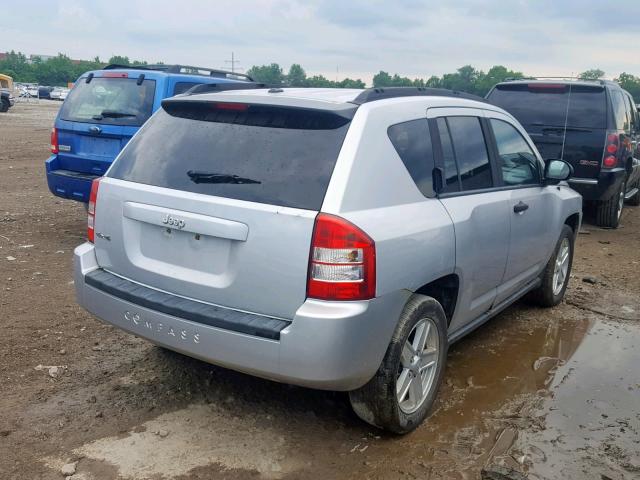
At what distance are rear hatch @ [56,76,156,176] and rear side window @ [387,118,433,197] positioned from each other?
4.16 m

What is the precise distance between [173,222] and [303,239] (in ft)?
2.34

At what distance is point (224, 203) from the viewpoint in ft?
10.1

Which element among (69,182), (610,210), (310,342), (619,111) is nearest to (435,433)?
(310,342)

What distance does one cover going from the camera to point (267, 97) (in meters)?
3.46

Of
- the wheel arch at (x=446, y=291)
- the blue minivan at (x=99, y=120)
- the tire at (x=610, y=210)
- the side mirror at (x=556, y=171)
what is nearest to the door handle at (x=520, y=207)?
the side mirror at (x=556, y=171)

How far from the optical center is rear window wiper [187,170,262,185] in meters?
3.15

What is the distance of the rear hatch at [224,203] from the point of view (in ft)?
9.68

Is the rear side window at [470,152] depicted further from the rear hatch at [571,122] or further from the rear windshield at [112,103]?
the rear hatch at [571,122]

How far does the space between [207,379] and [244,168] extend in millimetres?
1505

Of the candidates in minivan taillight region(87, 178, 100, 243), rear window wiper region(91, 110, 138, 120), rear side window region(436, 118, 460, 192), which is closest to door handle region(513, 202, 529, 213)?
rear side window region(436, 118, 460, 192)

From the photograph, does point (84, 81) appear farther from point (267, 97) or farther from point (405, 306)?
point (405, 306)

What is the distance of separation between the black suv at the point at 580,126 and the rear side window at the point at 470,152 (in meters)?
4.47

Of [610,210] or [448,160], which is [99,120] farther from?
[610,210]

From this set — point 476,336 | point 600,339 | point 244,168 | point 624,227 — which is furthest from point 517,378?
point 624,227
